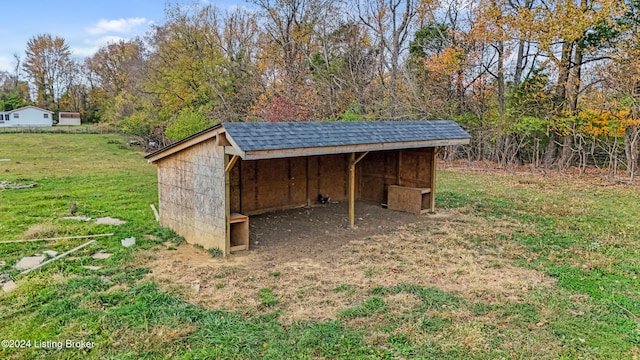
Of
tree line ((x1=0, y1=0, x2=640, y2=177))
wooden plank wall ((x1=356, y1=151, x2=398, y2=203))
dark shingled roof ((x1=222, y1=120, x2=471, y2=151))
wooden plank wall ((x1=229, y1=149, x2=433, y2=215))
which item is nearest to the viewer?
dark shingled roof ((x1=222, y1=120, x2=471, y2=151))

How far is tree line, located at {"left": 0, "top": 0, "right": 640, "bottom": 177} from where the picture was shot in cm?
1561

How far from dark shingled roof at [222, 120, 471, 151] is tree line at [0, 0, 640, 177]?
29.6 feet

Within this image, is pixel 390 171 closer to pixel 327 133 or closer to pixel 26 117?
pixel 327 133

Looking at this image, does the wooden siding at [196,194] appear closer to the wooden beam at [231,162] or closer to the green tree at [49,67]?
the wooden beam at [231,162]

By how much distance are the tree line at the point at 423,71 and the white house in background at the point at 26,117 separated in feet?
82.8

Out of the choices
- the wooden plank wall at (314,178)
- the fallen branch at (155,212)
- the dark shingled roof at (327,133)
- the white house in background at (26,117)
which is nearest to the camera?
the dark shingled roof at (327,133)

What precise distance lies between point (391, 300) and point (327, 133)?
3428 mm

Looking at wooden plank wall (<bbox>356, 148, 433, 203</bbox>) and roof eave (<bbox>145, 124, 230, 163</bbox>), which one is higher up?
roof eave (<bbox>145, 124, 230, 163</bbox>)

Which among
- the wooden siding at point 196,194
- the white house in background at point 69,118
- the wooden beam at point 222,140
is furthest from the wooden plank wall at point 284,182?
the white house in background at point 69,118

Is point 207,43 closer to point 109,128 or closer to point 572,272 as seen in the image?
point 109,128

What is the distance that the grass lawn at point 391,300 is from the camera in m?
3.78

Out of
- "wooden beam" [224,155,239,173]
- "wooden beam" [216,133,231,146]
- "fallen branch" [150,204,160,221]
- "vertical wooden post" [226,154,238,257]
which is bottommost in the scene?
"fallen branch" [150,204,160,221]

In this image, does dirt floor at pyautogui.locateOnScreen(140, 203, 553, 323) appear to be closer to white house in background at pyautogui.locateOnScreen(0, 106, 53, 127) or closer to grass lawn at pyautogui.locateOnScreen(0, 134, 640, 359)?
Answer: grass lawn at pyautogui.locateOnScreen(0, 134, 640, 359)

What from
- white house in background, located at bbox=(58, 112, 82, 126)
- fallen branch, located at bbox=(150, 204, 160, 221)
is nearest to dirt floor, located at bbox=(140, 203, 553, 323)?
fallen branch, located at bbox=(150, 204, 160, 221)
